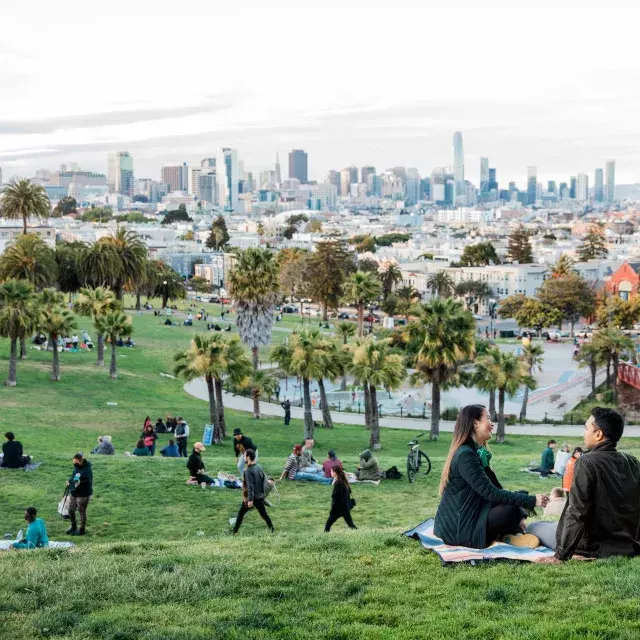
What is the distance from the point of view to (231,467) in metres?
20.9

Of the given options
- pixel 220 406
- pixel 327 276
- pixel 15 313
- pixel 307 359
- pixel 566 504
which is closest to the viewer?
pixel 566 504

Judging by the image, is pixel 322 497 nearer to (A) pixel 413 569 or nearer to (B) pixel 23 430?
(A) pixel 413 569

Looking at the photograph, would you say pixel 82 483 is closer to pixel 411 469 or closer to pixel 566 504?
pixel 566 504

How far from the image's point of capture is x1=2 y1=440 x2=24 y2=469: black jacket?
1917 cm

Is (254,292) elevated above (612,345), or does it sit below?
above

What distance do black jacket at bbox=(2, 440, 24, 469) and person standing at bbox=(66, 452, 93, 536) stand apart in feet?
17.8

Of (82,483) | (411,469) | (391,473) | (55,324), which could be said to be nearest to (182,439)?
(391,473)

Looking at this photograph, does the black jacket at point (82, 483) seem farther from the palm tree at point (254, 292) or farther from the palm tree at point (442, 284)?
the palm tree at point (442, 284)

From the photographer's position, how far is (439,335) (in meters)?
32.7

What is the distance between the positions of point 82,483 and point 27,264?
43823 millimetres

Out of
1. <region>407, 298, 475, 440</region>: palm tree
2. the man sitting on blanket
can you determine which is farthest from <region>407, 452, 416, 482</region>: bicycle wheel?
<region>407, 298, 475, 440</region>: palm tree

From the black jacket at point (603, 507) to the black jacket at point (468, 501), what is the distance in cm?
44

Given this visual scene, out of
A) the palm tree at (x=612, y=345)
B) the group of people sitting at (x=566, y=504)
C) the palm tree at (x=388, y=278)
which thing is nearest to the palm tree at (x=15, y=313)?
the palm tree at (x=612, y=345)

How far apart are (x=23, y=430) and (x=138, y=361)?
72.2 ft
